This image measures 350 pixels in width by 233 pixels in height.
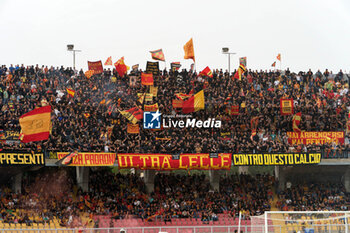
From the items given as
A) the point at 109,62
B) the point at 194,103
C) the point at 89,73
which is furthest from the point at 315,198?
the point at 109,62

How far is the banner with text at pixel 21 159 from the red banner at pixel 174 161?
5.40m

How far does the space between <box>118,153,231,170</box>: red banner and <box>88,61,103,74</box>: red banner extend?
1107cm

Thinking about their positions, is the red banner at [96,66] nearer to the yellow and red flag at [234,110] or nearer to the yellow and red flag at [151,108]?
the yellow and red flag at [151,108]

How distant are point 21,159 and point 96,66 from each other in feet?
41.0

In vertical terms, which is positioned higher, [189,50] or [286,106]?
[189,50]

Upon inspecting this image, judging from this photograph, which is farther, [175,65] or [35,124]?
[175,65]

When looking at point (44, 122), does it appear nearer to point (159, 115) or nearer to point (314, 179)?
point (159, 115)

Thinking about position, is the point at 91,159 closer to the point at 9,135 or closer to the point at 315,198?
the point at 9,135

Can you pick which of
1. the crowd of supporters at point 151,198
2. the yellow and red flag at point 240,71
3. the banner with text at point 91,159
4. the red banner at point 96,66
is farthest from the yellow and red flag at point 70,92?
the yellow and red flag at point 240,71

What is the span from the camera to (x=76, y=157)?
36031mm

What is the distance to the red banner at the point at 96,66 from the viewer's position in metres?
45.2

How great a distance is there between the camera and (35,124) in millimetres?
31641

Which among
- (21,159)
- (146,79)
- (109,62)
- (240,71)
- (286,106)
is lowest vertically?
(21,159)

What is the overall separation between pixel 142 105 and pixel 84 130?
607 centimetres
